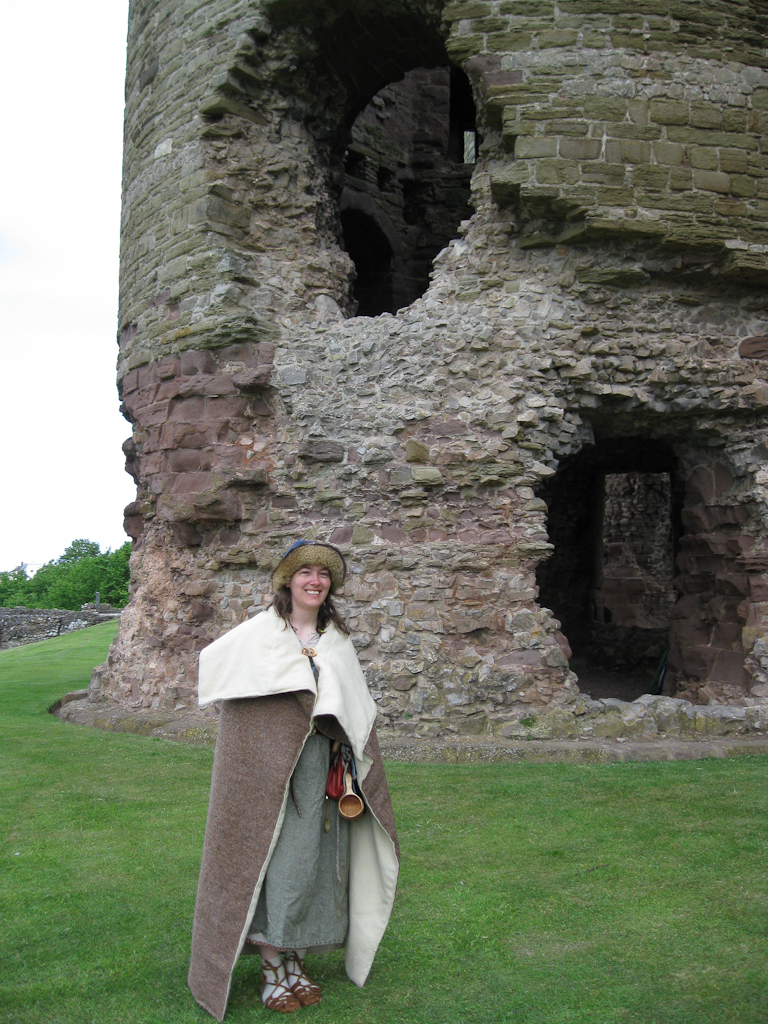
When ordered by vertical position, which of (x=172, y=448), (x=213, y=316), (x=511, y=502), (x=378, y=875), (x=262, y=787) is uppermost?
(x=213, y=316)

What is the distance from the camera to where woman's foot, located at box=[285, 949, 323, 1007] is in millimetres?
2975

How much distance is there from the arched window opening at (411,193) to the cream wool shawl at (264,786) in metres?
9.56

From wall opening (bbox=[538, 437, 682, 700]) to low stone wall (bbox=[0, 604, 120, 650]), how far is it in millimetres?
16570

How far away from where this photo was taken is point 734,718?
7.32 m

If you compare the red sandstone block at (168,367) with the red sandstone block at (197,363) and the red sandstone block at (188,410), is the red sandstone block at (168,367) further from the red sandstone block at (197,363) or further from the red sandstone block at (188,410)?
the red sandstone block at (188,410)

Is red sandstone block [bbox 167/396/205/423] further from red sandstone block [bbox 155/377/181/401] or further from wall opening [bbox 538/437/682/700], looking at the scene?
wall opening [bbox 538/437/682/700]

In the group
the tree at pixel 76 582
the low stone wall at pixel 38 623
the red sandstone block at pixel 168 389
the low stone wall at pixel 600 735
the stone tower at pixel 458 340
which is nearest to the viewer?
the low stone wall at pixel 600 735

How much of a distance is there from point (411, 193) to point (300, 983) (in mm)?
11248

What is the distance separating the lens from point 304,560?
3289 mm

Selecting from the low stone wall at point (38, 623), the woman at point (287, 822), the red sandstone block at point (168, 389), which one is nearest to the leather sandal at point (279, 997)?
the woman at point (287, 822)

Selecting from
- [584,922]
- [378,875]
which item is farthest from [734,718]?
[378,875]

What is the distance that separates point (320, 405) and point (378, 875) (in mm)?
5428

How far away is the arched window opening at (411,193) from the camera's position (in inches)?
478

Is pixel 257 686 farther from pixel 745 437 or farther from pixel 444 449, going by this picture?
pixel 745 437
